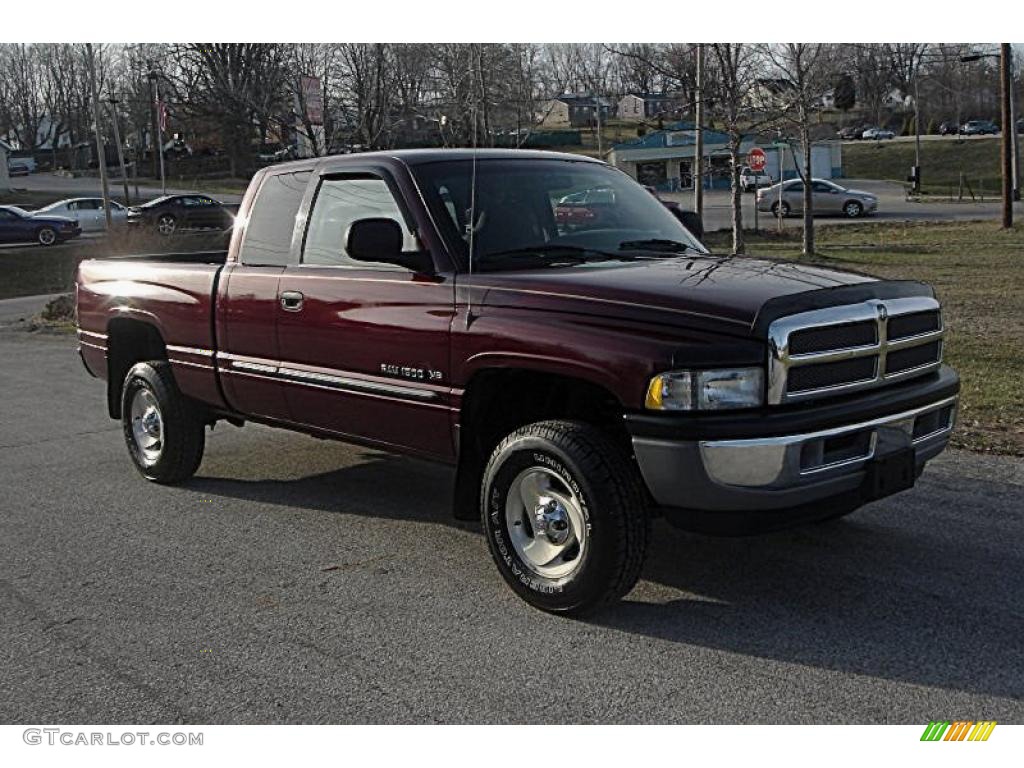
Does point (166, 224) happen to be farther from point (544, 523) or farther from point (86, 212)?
point (544, 523)

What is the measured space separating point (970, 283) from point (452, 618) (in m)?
14.7

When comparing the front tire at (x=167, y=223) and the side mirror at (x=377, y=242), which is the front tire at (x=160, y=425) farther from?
the front tire at (x=167, y=223)

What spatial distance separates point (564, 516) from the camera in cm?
470

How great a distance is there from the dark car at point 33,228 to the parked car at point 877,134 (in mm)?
62287

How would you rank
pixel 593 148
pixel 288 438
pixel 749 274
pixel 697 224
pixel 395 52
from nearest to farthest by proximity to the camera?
pixel 749 274 < pixel 697 224 < pixel 288 438 < pixel 395 52 < pixel 593 148

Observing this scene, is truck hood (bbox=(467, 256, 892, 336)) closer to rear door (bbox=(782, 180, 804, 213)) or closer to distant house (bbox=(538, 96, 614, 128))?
distant house (bbox=(538, 96, 614, 128))

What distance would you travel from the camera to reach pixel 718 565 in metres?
5.25

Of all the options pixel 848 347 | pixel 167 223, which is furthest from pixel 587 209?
pixel 167 223

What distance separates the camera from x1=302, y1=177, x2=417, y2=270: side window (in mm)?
5652

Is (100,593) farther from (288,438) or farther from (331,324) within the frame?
(288,438)

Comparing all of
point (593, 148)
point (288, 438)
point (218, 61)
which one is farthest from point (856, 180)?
point (288, 438)

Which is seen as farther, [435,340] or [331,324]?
[331,324]
